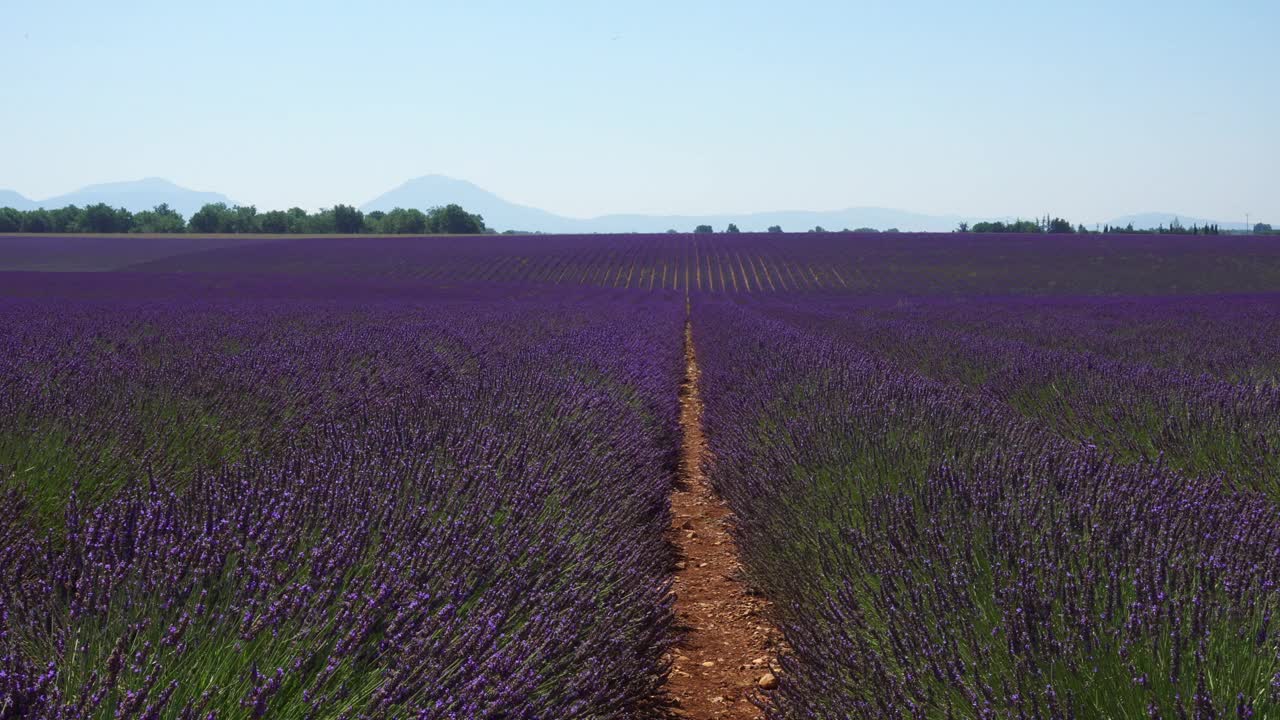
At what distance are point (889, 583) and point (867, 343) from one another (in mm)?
7992

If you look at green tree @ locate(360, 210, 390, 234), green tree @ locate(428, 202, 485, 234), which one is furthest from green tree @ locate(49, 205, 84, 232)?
green tree @ locate(428, 202, 485, 234)

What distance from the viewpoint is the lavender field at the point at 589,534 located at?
1.48m

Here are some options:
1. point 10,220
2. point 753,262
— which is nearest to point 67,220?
point 10,220

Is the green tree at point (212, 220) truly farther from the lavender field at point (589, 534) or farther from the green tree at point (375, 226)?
the lavender field at point (589, 534)

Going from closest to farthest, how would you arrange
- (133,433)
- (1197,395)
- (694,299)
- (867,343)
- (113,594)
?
(113,594)
(133,433)
(1197,395)
(867,343)
(694,299)

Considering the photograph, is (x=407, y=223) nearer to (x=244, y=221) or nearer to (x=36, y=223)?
(x=244, y=221)

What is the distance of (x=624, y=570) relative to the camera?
2.49 meters

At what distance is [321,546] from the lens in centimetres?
184

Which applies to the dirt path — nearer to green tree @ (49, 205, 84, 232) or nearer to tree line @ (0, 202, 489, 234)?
tree line @ (0, 202, 489, 234)

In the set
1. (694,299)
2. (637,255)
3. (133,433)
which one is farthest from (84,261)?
(133,433)

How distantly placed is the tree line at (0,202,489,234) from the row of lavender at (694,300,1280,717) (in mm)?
68148

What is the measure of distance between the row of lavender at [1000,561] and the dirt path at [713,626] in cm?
15

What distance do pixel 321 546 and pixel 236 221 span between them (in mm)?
72784

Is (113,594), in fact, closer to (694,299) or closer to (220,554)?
(220,554)
